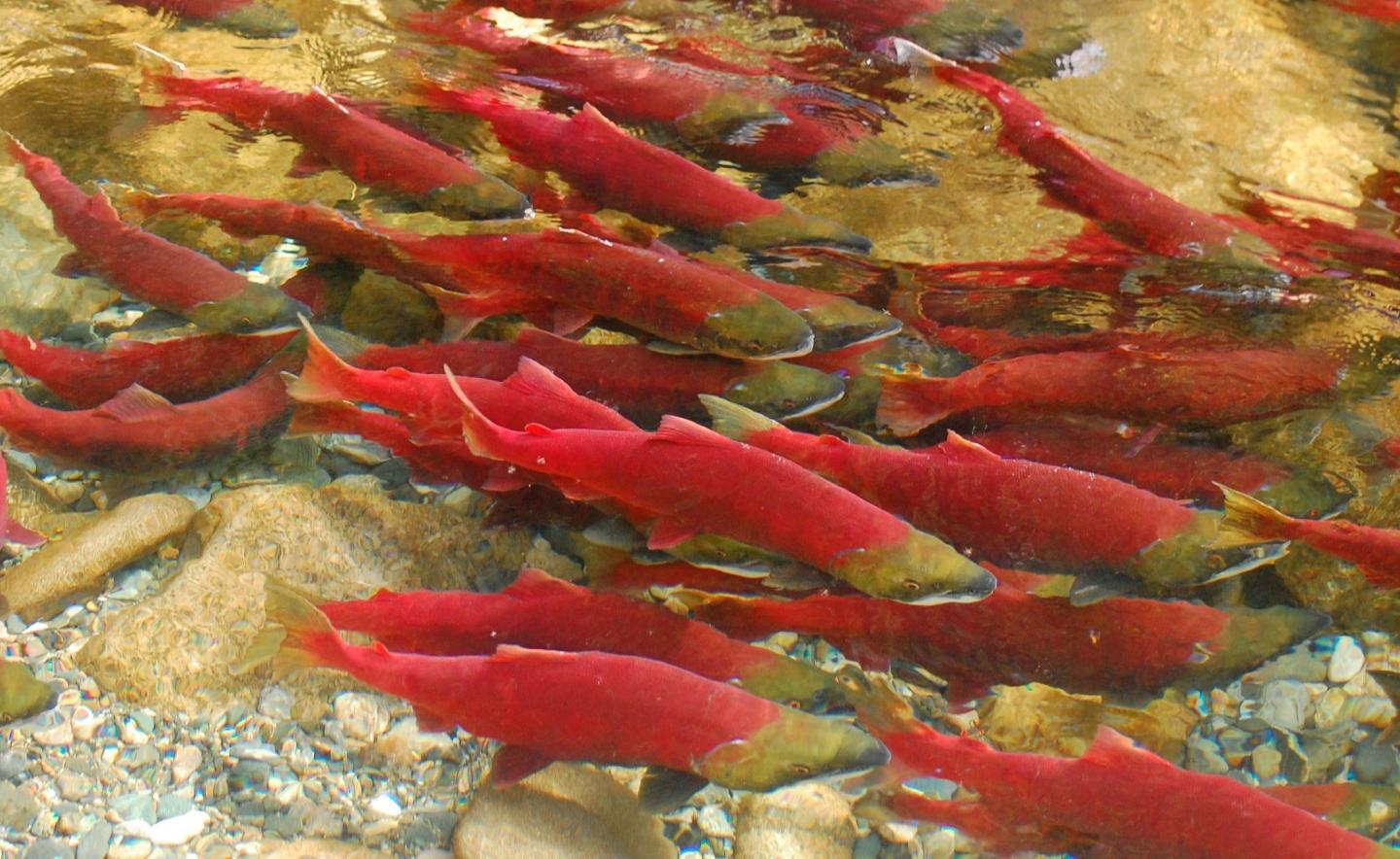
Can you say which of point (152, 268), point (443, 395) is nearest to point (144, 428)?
point (152, 268)

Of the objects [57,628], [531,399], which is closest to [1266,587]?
[531,399]

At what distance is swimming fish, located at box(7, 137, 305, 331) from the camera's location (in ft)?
13.9

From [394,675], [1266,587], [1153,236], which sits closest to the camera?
[394,675]

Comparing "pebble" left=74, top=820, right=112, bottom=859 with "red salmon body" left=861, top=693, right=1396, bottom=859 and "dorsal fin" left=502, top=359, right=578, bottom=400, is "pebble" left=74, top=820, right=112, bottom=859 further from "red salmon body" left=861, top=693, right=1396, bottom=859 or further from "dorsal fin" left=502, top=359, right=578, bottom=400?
"red salmon body" left=861, top=693, right=1396, bottom=859

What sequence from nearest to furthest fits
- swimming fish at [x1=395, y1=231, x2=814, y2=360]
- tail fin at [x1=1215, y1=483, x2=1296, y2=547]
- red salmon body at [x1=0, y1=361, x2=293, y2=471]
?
tail fin at [x1=1215, y1=483, x2=1296, y2=547]
swimming fish at [x1=395, y1=231, x2=814, y2=360]
red salmon body at [x1=0, y1=361, x2=293, y2=471]

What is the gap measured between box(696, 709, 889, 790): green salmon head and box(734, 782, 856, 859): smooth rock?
28cm

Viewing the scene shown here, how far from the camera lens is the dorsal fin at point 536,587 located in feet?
10.5

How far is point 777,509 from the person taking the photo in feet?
10.0

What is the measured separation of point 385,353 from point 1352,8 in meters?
4.40

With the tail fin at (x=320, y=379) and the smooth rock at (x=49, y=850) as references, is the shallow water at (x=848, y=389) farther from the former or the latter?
the tail fin at (x=320, y=379)

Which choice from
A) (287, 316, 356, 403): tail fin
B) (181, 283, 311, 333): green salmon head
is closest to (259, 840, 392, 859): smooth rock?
(287, 316, 356, 403): tail fin

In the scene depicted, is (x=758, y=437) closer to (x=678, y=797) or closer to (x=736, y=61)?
(x=678, y=797)

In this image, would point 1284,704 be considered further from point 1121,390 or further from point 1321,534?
point 1121,390

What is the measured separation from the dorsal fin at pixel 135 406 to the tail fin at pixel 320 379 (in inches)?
31.3
